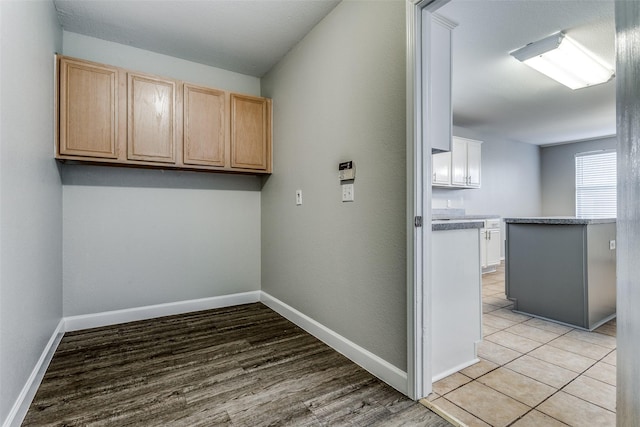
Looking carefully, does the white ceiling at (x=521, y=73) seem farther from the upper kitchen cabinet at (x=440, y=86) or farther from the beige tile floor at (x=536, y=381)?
the beige tile floor at (x=536, y=381)

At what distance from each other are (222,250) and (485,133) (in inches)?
210

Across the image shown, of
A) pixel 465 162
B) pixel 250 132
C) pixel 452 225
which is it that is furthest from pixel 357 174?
pixel 465 162

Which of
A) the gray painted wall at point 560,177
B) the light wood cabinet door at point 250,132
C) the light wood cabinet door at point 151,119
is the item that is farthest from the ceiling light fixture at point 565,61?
the gray painted wall at point 560,177

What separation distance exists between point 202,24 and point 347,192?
1772 millimetres

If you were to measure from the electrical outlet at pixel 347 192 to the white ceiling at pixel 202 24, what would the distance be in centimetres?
131

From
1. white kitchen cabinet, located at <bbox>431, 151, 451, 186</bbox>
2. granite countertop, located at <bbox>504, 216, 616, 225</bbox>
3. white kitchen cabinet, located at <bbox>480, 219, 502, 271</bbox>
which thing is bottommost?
white kitchen cabinet, located at <bbox>480, 219, 502, 271</bbox>

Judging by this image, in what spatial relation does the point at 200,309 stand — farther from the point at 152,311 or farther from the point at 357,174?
the point at 357,174

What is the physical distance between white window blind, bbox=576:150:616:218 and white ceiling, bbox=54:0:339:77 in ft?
22.6

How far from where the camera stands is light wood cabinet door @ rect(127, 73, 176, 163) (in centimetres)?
259

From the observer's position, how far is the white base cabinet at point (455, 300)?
6.07ft

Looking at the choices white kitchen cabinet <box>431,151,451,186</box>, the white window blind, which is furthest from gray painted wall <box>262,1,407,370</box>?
the white window blind

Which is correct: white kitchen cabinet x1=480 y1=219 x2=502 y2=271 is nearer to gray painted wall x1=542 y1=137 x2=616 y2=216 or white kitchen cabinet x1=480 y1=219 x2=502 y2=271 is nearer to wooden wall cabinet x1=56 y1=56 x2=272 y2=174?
gray painted wall x1=542 y1=137 x2=616 y2=216

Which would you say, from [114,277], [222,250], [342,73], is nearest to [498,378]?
[342,73]

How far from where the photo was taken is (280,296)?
3104 mm
